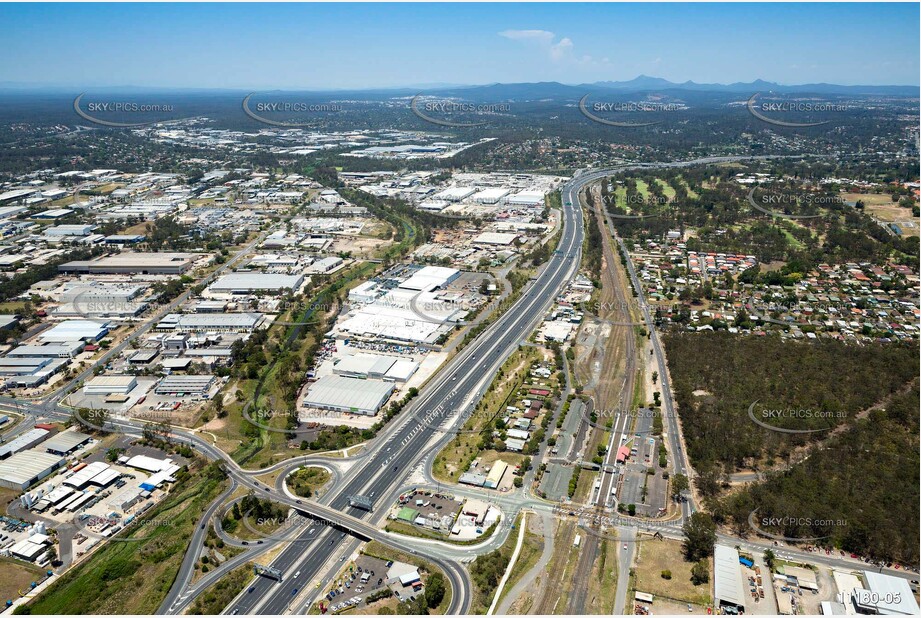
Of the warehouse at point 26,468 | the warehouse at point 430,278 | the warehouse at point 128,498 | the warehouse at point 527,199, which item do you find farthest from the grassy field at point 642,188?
the warehouse at point 26,468

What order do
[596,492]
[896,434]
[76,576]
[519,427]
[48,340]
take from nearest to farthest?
[76,576] < [596,492] < [896,434] < [519,427] < [48,340]

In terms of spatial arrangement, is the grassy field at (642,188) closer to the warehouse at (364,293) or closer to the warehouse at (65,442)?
the warehouse at (364,293)

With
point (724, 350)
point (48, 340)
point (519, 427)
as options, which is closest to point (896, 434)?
point (724, 350)

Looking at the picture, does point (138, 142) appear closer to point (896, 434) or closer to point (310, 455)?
point (310, 455)

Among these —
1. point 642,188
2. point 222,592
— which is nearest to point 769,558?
point 222,592

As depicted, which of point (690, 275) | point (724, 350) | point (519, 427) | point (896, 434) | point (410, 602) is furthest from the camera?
point (690, 275)

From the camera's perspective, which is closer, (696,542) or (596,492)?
(696,542)

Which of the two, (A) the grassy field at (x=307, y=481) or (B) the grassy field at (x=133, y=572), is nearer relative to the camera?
(B) the grassy field at (x=133, y=572)

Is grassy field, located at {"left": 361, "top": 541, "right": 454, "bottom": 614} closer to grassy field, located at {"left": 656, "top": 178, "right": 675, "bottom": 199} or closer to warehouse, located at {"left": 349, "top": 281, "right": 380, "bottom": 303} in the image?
warehouse, located at {"left": 349, "top": 281, "right": 380, "bottom": 303}
